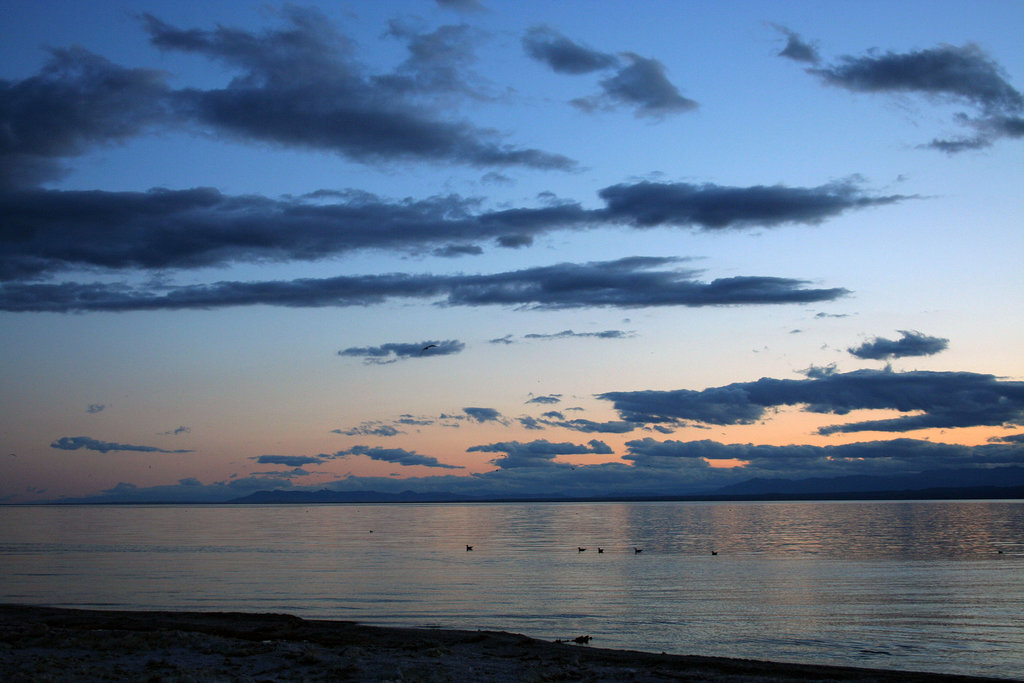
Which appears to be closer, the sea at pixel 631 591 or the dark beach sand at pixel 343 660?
the dark beach sand at pixel 343 660

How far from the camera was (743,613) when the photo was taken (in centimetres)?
4441

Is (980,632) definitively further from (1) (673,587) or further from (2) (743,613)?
(1) (673,587)

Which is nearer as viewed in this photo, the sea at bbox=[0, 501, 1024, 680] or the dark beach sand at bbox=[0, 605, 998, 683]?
the dark beach sand at bbox=[0, 605, 998, 683]

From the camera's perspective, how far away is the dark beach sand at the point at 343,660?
23456 mm

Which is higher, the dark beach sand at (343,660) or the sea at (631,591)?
the dark beach sand at (343,660)

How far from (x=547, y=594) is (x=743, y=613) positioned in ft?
44.3

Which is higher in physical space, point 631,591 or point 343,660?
point 343,660

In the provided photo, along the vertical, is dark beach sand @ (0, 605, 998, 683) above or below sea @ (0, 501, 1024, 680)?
above

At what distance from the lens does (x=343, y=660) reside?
25812 millimetres

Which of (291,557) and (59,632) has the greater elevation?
(59,632)

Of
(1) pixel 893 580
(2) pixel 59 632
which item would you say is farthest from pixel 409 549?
(2) pixel 59 632

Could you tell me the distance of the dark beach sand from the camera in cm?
2346

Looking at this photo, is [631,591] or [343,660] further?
[631,591]

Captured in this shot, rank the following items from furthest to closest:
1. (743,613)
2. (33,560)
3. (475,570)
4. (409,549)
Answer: (409,549) < (33,560) < (475,570) < (743,613)
